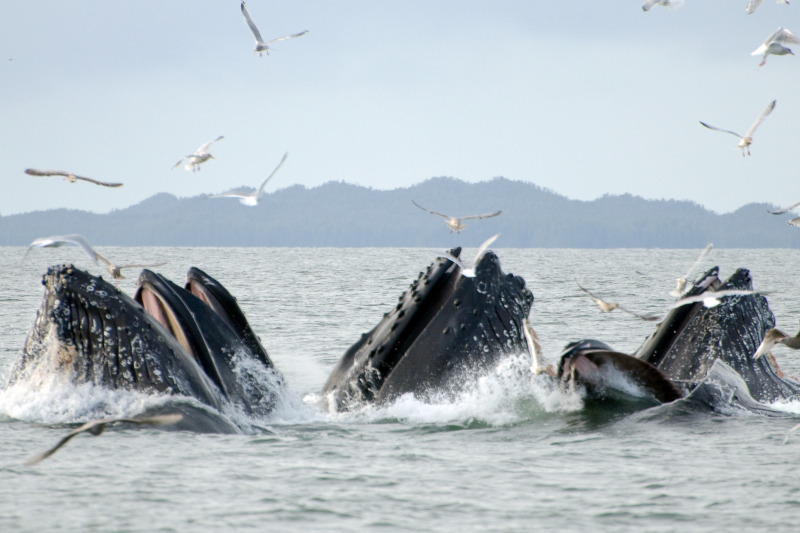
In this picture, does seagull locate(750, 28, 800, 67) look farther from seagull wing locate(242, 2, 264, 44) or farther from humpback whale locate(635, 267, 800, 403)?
seagull wing locate(242, 2, 264, 44)

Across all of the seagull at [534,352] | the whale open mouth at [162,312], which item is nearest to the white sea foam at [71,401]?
the whale open mouth at [162,312]

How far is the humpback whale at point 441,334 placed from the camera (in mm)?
6520

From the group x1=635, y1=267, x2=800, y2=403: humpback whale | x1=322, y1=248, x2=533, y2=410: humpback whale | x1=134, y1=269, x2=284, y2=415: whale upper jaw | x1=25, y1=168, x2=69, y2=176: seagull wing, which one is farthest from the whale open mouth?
x1=635, y1=267, x2=800, y2=403: humpback whale

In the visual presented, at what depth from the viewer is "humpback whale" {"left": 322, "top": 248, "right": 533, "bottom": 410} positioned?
21.4ft

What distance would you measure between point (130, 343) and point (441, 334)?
2.27 meters

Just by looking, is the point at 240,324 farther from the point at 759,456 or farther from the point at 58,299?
the point at 759,456

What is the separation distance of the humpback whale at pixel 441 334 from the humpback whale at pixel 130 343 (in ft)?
4.02

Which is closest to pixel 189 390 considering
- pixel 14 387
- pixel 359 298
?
pixel 14 387

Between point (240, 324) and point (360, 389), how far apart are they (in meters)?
1.09

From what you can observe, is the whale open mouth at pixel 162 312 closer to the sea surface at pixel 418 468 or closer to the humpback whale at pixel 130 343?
the humpback whale at pixel 130 343

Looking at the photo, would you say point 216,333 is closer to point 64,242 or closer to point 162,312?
point 162,312

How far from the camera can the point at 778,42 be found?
41.8 ft

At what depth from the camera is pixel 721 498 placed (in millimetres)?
5285

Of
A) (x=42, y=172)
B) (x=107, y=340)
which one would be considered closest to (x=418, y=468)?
(x=107, y=340)
